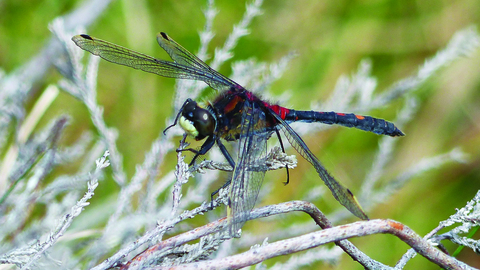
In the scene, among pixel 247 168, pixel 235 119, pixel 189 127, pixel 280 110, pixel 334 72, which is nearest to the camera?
pixel 247 168

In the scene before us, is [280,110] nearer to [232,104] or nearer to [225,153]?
[232,104]

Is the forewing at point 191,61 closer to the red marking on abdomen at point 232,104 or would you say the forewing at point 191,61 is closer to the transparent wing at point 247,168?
the red marking on abdomen at point 232,104

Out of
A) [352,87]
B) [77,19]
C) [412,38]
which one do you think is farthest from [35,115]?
[412,38]

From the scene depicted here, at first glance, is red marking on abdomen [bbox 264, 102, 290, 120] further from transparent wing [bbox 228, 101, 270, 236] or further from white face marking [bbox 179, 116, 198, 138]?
white face marking [bbox 179, 116, 198, 138]

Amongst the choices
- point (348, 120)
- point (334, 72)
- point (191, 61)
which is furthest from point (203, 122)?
point (334, 72)

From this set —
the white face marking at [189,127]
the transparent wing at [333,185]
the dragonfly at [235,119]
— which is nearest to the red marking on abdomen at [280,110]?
the dragonfly at [235,119]

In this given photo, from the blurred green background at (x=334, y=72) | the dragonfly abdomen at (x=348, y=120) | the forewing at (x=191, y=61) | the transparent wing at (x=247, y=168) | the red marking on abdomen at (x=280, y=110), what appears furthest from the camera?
the blurred green background at (x=334, y=72)

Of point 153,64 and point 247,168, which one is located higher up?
point 153,64
